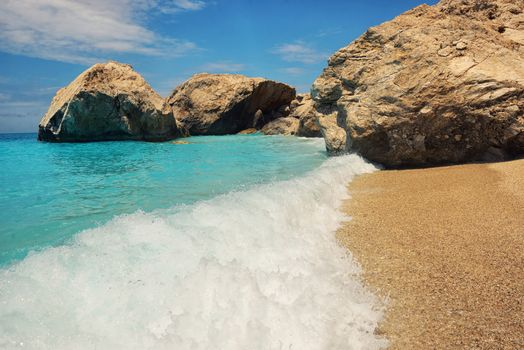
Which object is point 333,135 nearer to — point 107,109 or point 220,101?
point 107,109

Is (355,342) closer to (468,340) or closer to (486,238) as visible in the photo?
(468,340)

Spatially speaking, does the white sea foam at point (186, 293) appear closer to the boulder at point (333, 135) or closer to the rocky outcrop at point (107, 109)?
the boulder at point (333, 135)

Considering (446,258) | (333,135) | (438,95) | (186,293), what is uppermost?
(438,95)

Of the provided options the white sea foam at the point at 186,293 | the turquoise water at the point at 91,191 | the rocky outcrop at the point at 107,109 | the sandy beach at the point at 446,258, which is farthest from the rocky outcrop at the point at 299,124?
the white sea foam at the point at 186,293

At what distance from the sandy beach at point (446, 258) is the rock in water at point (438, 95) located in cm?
205

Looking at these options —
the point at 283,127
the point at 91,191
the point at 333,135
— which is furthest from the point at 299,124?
the point at 91,191

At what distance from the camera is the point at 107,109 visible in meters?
25.0

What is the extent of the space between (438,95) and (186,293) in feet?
26.0

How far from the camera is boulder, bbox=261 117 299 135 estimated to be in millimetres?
30475

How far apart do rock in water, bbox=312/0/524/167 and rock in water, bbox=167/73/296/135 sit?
24.6 meters

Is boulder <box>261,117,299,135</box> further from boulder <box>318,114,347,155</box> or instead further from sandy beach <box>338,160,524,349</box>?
sandy beach <box>338,160,524,349</box>

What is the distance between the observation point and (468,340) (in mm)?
2336

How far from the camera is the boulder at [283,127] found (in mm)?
30475

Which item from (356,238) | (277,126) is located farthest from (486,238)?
(277,126)
